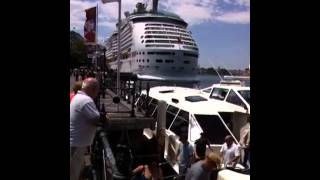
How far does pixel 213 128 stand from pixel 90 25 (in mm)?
8902

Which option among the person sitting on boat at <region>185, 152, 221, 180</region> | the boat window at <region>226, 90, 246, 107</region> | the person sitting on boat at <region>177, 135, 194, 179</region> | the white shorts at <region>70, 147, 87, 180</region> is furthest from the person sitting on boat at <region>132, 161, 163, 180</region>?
the boat window at <region>226, 90, 246, 107</region>

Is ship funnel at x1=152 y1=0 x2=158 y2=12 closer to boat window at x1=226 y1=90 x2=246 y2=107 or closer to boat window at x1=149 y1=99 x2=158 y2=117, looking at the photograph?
boat window at x1=149 y1=99 x2=158 y2=117

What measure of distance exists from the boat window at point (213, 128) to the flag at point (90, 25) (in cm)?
788

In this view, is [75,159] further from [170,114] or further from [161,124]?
[161,124]

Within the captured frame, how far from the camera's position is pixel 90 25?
1920cm

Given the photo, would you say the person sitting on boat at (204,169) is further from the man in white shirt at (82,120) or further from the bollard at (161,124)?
the bollard at (161,124)

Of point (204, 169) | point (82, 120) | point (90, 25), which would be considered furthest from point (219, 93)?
point (82, 120)

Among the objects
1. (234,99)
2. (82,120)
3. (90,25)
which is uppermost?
(90,25)

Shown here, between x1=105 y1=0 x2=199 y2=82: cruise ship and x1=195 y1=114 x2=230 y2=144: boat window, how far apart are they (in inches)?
1888
